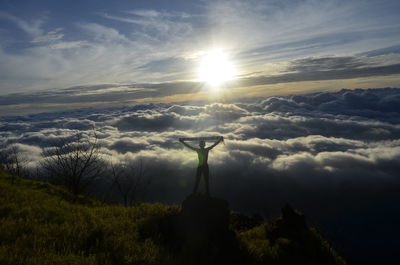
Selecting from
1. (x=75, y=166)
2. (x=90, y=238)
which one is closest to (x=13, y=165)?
(x=75, y=166)

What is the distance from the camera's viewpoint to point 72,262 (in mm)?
5961

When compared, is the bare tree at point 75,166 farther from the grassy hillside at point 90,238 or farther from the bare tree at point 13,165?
the grassy hillside at point 90,238

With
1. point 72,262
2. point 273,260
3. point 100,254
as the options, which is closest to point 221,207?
point 273,260

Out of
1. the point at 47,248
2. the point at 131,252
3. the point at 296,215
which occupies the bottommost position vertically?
the point at 296,215

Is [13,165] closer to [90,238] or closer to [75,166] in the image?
[75,166]

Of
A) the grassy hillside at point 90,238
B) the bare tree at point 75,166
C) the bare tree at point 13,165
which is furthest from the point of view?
the bare tree at point 13,165

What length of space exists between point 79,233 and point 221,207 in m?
5.53

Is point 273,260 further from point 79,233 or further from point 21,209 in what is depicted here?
point 21,209

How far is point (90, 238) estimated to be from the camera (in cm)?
A: 792

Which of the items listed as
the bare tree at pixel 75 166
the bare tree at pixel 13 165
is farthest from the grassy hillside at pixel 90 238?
the bare tree at pixel 13 165

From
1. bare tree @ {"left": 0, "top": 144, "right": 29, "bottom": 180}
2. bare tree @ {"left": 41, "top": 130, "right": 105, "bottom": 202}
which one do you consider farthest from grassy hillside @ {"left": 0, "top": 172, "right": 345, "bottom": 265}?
bare tree @ {"left": 0, "top": 144, "right": 29, "bottom": 180}

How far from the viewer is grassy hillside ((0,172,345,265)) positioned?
6449 mm

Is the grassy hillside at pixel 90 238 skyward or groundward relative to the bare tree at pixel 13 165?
skyward

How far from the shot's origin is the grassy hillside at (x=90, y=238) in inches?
254
